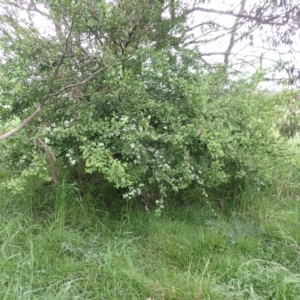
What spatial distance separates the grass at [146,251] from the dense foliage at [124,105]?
332 millimetres

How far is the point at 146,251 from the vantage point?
232 cm

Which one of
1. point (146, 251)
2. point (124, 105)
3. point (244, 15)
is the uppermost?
point (244, 15)

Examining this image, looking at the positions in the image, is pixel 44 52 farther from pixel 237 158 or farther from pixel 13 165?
pixel 237 158

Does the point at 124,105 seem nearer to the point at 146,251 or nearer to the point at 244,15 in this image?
the point at 146,251

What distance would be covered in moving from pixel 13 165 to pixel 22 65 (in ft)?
2.80

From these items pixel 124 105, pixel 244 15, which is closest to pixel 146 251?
pixel 124 105

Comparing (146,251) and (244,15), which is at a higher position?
(244,15)

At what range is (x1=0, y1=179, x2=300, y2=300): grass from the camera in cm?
190

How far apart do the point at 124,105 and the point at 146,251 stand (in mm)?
1194

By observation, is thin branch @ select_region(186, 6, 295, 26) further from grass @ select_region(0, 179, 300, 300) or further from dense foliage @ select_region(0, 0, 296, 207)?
grass @ select_region(0, 179, 300, 300)

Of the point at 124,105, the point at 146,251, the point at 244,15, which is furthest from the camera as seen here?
the point at 244,15

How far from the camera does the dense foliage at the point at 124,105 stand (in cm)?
231

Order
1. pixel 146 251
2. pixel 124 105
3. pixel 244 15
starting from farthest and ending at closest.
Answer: pixel 244 15
pixel 124 105
pixel 146 251

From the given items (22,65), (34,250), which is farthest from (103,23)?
(34,250)
